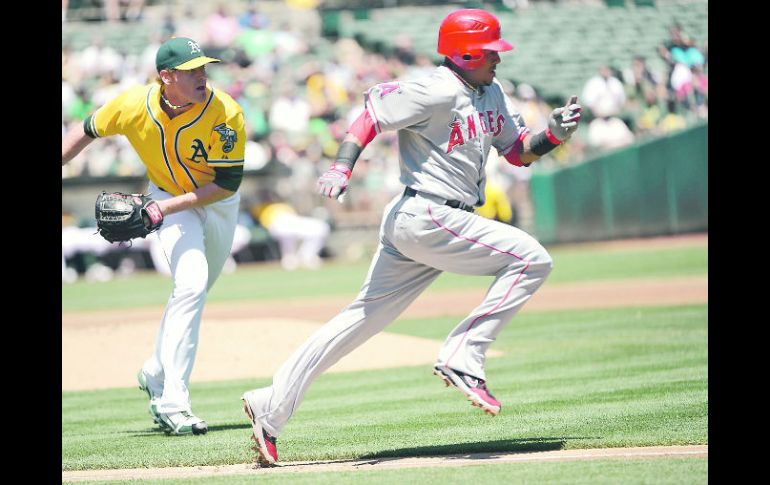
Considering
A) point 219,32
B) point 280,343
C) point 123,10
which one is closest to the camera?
point 280,343

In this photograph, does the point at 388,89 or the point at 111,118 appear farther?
the point at 111,118

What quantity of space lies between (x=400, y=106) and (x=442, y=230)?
63 centimetres

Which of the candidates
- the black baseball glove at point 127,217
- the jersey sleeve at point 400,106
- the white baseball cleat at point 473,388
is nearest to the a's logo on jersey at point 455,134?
the jersey sleeve at point 400,106

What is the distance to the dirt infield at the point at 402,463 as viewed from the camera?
215 inches

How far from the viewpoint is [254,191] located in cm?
2162

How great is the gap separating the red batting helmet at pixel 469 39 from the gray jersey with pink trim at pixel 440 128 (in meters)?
0.10

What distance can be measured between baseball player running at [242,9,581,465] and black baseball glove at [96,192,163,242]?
1453 mm

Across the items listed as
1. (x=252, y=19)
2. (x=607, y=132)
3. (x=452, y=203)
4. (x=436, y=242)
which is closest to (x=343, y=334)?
(x=436, y=242)

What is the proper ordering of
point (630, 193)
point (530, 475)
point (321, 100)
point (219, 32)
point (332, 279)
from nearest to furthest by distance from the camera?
point (530, 475) < point (332, 279) < point (630, 193) < point (321, 100) < point (219, 32)

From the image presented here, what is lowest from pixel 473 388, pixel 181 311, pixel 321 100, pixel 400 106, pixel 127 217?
pixel 321 100

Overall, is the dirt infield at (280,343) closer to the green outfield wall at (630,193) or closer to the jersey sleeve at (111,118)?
the jersey sleeve at (111,118)

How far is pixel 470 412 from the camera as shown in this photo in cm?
732

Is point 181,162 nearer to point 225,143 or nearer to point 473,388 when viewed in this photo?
point 225,143

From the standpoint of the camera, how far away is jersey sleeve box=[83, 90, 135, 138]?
709 cm
